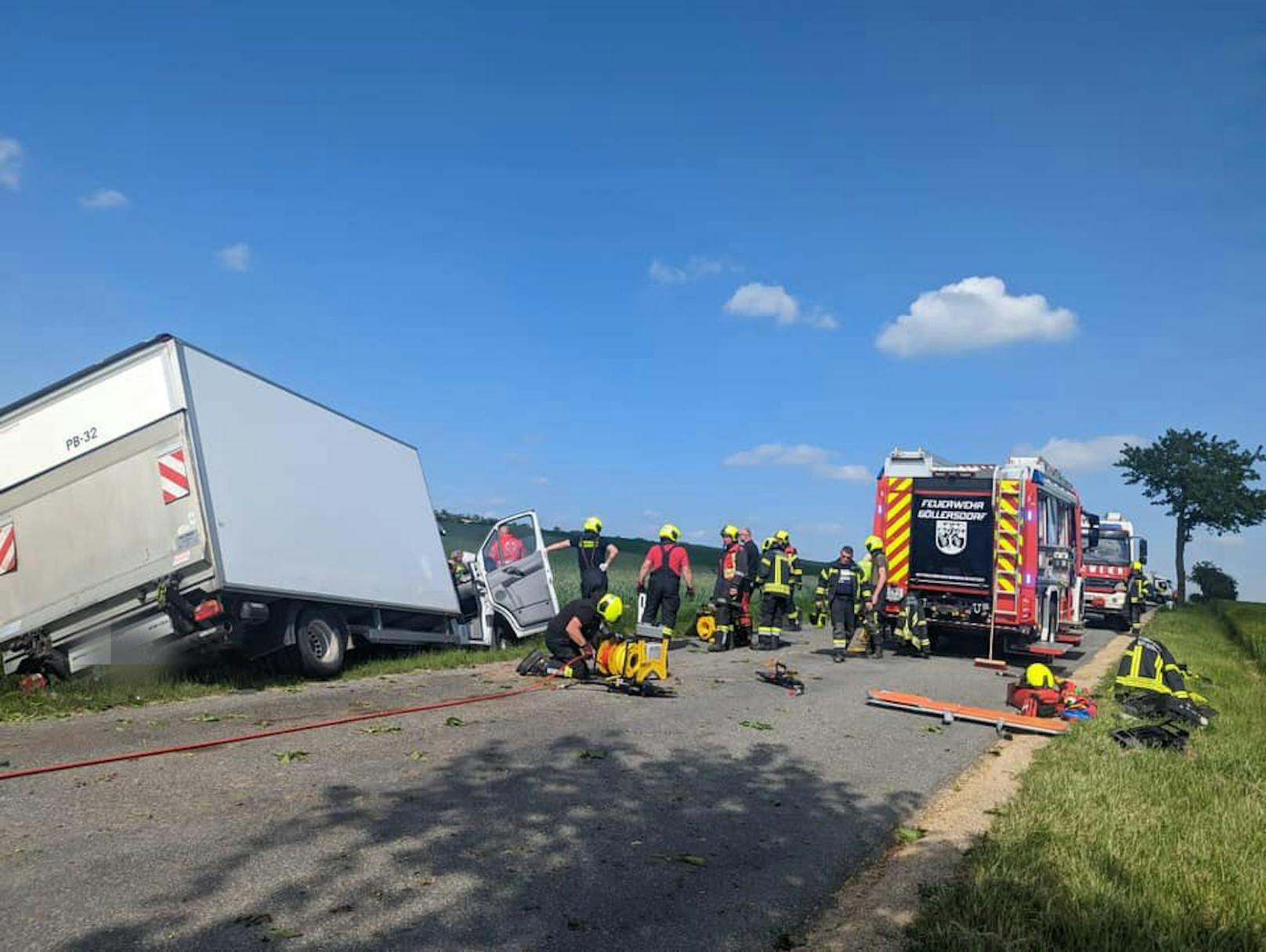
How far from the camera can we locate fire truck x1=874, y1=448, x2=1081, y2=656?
14.2 metres

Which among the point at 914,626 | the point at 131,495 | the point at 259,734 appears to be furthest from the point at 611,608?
the point at 914,626

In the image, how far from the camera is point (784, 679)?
10789 millimetres

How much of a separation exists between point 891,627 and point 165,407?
11561 millimetres

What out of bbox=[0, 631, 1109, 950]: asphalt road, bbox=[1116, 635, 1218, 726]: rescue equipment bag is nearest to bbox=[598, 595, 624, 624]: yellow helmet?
bbox=[0, 631, 1109, 950]: asphalt road

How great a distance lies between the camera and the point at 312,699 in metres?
9.17

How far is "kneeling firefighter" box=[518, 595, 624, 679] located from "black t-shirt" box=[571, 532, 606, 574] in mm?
3500

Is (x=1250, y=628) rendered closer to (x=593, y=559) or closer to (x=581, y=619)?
(x=593, y=559)

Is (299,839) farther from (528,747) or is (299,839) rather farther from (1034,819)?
(1034,819)

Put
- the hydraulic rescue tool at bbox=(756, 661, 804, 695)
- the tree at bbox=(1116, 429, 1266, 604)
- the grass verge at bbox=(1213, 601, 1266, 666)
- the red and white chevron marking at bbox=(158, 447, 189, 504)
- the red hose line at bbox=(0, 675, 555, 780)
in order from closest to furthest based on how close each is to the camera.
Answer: the red hose line at bbox=(0, 675, 555, 780) → the red and white chevron marking at bbox=(158, 447, 189, 504) → the hydraulic rescue tool at bbox=(756, 661, 804, 695) → the grass verge at bbox=(1213, 601, 1266, 666) → the tree at bbox=(1116, 429, 1266, 604)

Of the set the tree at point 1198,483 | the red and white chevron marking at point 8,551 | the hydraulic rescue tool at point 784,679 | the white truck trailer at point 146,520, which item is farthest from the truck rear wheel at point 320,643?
the tree at point 1198,483

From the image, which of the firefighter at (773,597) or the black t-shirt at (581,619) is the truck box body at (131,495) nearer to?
the black t-shirt at (581,619)

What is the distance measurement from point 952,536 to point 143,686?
37.7ft

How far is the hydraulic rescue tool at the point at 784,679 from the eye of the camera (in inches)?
416

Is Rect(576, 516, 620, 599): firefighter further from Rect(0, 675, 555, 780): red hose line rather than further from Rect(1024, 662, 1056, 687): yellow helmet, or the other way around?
Rect(1024, 662, 1056, 687): yellow helmet
